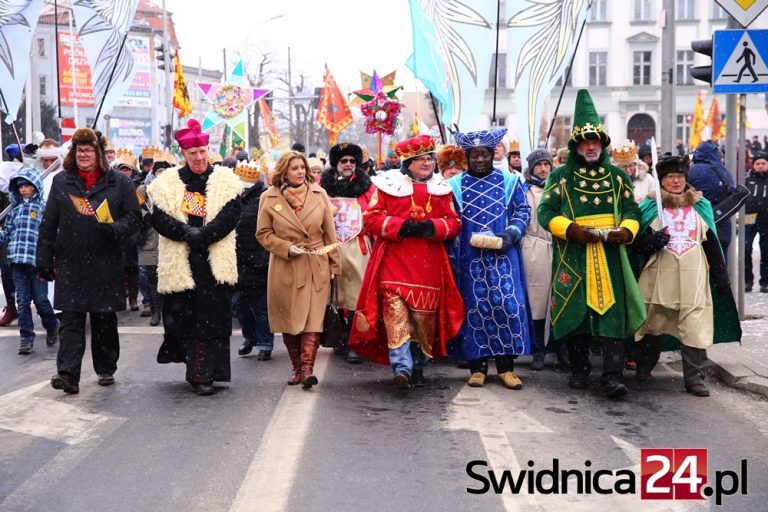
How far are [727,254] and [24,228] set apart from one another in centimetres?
720

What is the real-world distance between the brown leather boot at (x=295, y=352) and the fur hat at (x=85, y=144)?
6.30 feet

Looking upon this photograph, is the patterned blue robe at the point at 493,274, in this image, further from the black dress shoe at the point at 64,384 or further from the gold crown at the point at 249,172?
the black dress shoe at the point at 64,384

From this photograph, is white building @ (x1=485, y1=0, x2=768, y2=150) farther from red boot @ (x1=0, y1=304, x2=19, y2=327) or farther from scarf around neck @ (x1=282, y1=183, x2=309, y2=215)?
scarf around neck @ (x1=282, y1=183, x2=309, y2=215)

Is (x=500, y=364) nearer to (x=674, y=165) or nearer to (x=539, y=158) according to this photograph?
(x=674, y=165)

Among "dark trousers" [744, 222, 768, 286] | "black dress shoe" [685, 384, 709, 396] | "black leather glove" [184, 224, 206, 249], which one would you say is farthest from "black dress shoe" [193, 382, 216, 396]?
"dark trousers" [744, 222, 768, 286]

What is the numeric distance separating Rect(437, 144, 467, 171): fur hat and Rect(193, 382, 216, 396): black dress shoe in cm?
262

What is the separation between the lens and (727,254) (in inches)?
436

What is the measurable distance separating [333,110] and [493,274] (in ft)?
61.1

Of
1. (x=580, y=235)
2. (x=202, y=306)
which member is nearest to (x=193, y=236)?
(x=202, y=306)

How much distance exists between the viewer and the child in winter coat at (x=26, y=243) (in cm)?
1046

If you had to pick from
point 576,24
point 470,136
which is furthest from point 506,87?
point 470,136

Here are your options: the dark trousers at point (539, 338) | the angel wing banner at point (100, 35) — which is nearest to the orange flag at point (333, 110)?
the angel wing banner at point (100, 35)

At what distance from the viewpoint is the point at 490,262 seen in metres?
8.11

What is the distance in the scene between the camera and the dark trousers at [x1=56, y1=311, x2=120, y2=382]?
311 inches
